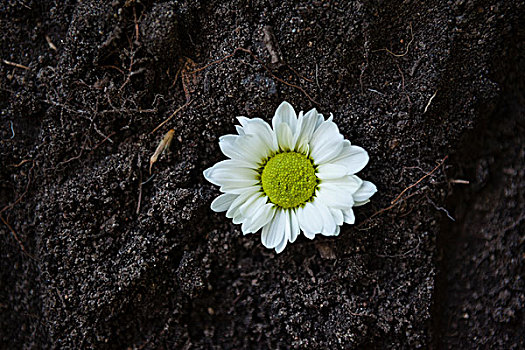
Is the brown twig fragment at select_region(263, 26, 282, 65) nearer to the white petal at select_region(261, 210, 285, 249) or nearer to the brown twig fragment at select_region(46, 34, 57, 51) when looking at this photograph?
the white petal at select_region(261, 210, 285, 249)

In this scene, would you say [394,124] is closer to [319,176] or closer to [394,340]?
[319,176]

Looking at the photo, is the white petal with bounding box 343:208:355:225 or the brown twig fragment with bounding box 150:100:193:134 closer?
the white petal with bounding box 343:208:355:225

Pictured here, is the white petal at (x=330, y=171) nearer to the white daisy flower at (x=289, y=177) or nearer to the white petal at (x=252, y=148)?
the white daisy flower at (x=289, y=177)

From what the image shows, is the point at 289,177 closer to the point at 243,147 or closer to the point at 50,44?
the point at 243,147

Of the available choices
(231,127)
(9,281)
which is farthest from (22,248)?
(231,127)

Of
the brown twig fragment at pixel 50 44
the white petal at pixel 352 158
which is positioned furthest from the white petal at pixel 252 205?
the brown twig fragment at pixel 50 44

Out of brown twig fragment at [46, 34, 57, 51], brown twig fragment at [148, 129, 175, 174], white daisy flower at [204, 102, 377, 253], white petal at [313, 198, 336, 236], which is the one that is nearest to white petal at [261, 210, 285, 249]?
white daisy flower at [204, 102, 377, 253]

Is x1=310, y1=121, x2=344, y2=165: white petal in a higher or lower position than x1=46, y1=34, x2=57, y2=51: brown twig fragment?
lower
